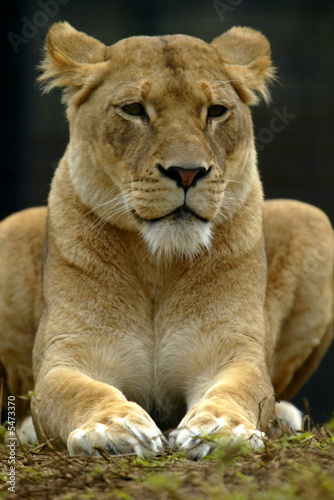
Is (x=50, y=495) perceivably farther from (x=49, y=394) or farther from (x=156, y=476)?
(x=49, y=394)

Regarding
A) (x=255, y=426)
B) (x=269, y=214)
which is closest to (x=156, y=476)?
(x=255, y=426)

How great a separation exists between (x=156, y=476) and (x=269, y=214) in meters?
1.95

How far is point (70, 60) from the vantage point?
2660 millimetres

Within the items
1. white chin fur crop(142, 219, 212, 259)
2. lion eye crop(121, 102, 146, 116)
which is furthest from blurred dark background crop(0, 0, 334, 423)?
white chin fur crop(142, 219, 212, 259)

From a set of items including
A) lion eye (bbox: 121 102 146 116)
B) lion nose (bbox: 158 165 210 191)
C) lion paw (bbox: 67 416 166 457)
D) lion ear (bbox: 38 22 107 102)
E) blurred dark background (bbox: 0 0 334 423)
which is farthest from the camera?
blurred dark background (bbox: 0 0 334 423)

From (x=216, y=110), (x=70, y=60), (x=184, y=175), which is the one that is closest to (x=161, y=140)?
(x=184, y=175)

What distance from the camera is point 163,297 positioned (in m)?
2.52

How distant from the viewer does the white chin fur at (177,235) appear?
2270 mm

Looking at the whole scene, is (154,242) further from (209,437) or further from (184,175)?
(209,437)

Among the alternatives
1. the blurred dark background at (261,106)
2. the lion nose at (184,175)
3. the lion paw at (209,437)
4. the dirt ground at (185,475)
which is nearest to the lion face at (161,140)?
the lion nose at (184,175)

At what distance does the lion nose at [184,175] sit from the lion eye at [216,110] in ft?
0.97

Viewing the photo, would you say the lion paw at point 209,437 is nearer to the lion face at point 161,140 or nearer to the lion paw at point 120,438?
the lion paw at point 120,438

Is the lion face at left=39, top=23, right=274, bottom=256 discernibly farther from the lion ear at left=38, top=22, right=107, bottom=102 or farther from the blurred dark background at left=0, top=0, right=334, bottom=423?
the blurred dark background at left=0, top=0, right=334, bottom=423

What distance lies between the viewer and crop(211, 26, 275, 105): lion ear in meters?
2.68
